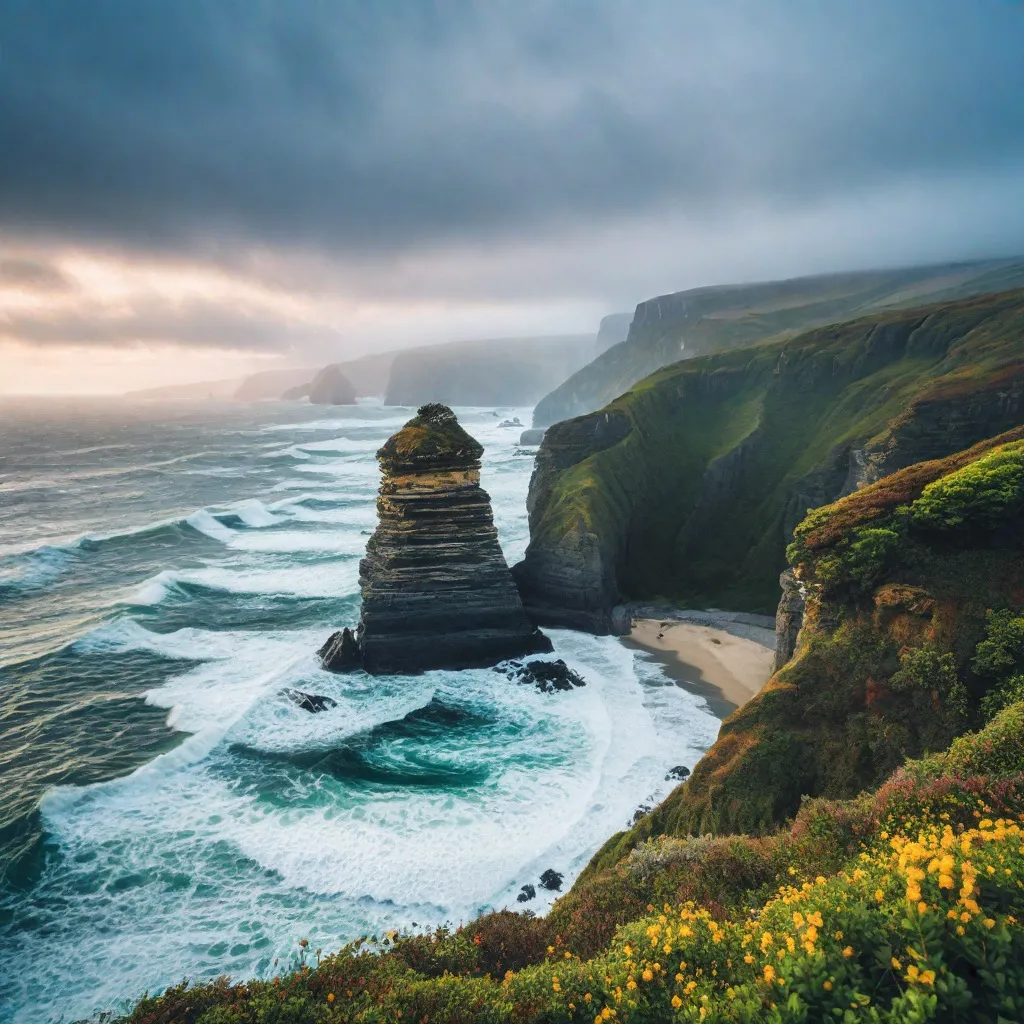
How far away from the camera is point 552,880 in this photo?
62.6 feet

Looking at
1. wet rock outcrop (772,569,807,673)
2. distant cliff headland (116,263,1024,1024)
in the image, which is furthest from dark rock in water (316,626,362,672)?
wet rock outcrop (772,569,807,673)

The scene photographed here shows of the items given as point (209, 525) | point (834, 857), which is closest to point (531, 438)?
point (209, 525)

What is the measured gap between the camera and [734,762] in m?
17.1

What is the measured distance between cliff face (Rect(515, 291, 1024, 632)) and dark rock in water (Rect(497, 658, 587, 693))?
681 centimetres

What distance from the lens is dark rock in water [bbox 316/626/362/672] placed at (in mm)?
33469

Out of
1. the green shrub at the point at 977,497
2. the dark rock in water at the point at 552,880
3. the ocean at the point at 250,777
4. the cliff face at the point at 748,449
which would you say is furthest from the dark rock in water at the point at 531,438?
the dark rock in water at the point at 552,880

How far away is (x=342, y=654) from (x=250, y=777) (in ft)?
31.4

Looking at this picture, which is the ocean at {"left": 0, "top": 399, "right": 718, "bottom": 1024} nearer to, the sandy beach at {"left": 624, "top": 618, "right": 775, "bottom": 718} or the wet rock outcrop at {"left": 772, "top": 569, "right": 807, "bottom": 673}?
the sandy beach at {"left": 624, "top": 618, "right": 775, "bottom": 718}

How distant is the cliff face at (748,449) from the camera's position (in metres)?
39.6

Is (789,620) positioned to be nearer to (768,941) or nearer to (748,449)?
(768,941)

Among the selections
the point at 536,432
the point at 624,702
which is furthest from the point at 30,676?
the point at 536,432

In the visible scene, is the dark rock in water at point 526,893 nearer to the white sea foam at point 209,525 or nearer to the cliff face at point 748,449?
the cliff face at point 748,449

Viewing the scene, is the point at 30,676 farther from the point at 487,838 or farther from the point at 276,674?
the point at 487,838

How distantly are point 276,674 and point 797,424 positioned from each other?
48327 millimetres
